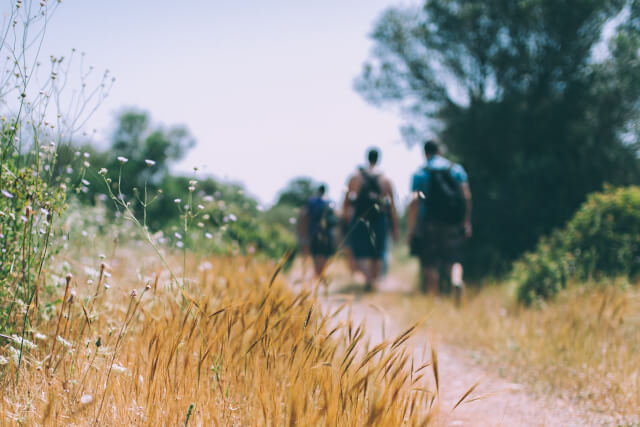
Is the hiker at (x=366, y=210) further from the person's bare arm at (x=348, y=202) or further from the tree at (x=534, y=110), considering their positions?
the tree at (x=534, y=110)

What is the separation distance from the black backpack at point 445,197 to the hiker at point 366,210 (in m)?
0.54

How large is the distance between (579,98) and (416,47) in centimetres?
402

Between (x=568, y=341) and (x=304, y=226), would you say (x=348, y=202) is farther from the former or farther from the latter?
(x=568, y=341)

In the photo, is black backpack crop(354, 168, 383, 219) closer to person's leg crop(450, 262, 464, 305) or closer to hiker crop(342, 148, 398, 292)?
hiker crop(342, 148, 398, 292)

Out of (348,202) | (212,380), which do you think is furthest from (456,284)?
(212,380)

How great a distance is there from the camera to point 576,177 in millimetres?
8812

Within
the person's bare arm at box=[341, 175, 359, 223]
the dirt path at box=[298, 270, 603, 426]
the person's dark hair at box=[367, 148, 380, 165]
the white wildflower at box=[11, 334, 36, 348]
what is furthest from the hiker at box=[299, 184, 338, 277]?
the white wildflower at box=[11, 334, 36, 348]

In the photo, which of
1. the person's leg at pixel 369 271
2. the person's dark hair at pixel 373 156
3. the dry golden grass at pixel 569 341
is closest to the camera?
the dry golden grass at pixel 569 341

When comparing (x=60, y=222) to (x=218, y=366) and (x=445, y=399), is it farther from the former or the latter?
(x=445, y=399)

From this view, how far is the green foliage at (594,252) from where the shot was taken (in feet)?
18.7

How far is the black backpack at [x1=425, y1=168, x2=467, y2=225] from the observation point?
19.8ft

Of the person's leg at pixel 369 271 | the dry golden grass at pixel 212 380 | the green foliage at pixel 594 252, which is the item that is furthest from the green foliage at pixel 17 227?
the person's leg at pixel 369 271

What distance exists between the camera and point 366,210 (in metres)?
6.09

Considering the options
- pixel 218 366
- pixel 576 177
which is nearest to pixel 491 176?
pixel 576 177
